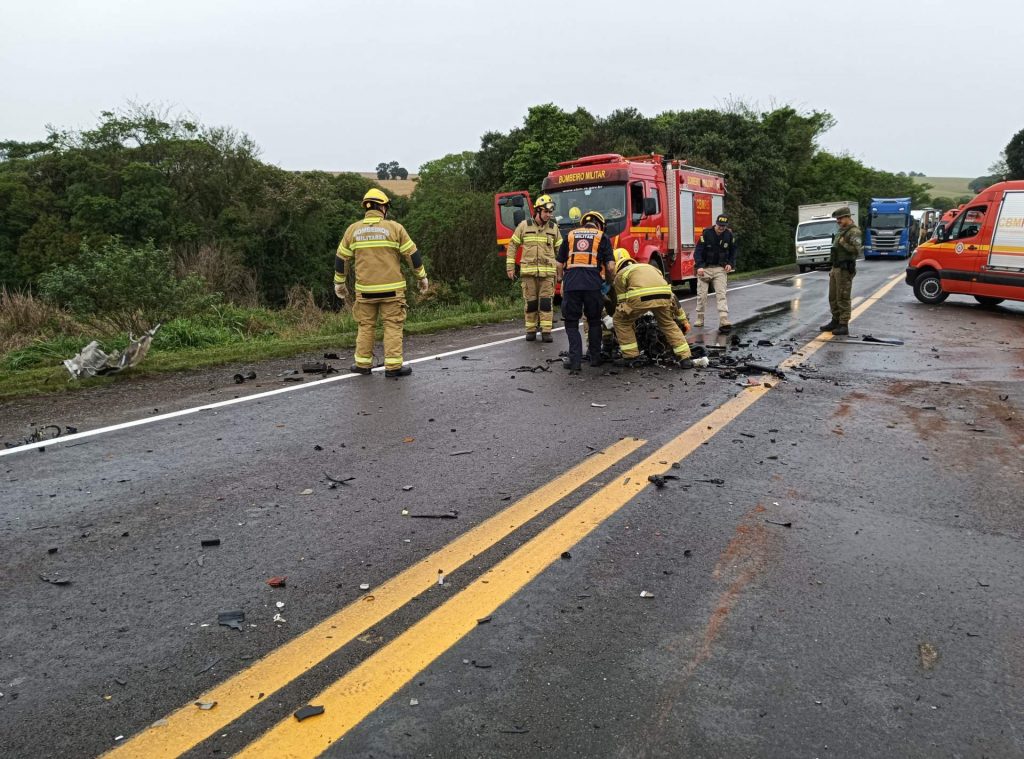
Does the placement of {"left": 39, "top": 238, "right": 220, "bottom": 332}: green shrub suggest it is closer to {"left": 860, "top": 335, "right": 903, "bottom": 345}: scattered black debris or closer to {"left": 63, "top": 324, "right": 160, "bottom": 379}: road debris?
{"left": 63, "top": 324, "right": 160, "bottom": 379}: road debris

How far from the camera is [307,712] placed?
6.91 feet

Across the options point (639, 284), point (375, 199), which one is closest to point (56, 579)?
point (375, 199)

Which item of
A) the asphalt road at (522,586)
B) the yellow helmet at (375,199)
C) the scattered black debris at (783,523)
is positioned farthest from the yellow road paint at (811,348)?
the yellow helmet at (375,199)

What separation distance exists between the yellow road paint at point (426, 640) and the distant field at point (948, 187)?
150340 millimetres

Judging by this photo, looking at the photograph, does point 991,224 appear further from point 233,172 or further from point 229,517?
point 233,172

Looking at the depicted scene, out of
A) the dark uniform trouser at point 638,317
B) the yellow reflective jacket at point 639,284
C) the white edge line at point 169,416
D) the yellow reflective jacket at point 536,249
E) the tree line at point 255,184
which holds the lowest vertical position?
the white edge line at point 169,416

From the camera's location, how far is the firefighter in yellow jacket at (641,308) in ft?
25.5

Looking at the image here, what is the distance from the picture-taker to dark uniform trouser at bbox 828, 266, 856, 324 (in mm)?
10336

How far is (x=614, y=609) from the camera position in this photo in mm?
2684

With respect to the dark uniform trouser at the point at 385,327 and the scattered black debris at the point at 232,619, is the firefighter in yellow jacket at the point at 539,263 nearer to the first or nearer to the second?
the dark uniform trouser at the point at 385,327

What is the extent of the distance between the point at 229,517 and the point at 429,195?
2577 inches

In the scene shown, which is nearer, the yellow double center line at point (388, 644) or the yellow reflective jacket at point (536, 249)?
the yellow double center line at point (388, 644)


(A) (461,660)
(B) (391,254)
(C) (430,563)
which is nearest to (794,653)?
(A) (461,660)

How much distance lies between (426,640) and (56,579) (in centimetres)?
165
